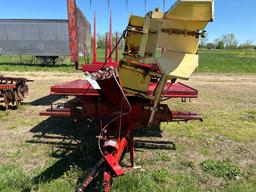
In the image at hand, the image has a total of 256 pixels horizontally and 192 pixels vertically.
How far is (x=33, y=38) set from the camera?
21266mm

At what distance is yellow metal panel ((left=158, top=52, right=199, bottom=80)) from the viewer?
8.43ft

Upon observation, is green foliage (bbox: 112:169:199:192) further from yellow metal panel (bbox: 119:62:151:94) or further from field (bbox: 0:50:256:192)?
yellow metal panel (bbox: 119:62:151:94)

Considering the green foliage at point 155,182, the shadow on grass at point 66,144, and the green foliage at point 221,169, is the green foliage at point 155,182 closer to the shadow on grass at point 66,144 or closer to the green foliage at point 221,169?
the green foliage at point 221,169

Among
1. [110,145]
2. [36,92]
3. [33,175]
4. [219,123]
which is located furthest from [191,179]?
[36,92]

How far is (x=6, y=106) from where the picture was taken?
6.41 m

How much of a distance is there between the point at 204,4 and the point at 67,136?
3.40 meters

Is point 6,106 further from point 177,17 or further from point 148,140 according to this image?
point 177,17

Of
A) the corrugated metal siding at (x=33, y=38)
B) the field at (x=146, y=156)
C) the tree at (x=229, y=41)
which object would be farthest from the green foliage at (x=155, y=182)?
the tree at (x=229, y=41)

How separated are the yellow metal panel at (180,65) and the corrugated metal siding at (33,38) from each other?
19196mm

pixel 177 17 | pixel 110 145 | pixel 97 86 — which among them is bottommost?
pixel 110 145

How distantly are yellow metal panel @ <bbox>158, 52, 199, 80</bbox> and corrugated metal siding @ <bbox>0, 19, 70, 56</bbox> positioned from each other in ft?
63.0

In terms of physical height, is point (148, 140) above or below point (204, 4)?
below

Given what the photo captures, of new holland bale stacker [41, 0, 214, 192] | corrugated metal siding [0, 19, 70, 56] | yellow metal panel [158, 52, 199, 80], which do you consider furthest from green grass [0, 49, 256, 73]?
yellow metal panel [158, 52, 199, 80]

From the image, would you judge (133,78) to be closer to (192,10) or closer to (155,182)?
(192,10)
